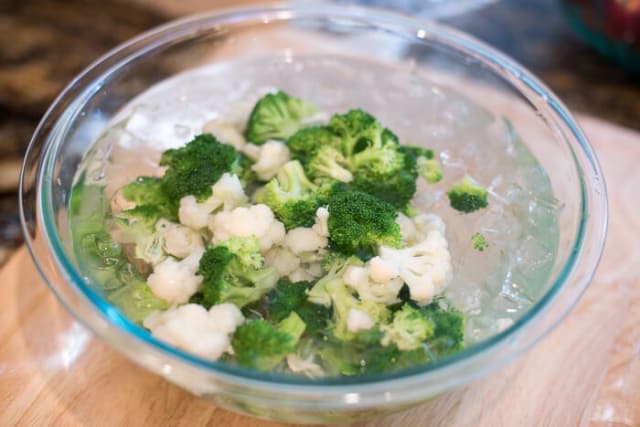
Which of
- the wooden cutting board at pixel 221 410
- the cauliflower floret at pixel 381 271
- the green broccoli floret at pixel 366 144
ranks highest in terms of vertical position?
the green broccoli floret at pixel 366 144

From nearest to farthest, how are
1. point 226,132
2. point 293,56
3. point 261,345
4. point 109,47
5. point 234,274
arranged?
point 261,345
point 234,274
point 226,132
point 293,56
point 109,47

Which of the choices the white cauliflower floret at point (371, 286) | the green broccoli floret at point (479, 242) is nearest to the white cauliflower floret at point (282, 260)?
the white cauliflower floret at point (371, 286)

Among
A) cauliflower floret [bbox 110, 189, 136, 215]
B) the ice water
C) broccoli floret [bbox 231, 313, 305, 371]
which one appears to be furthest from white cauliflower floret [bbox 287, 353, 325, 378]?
cauliflower floret [bbox 110, 189, 136, 215]

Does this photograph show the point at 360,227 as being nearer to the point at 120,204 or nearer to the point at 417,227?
the point at 417,227

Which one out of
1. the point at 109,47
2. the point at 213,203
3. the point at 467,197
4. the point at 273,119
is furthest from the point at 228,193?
the point at 109,47

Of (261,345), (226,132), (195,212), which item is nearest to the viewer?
(261,345)

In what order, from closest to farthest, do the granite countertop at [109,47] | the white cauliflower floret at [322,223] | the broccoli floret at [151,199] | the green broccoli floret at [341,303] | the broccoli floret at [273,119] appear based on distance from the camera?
the green broccoli floret at [341,303] → the white cauliflower floret at [322,223] → the broccoli floret at [151,199] → the broccoli floret at [273,119] → the granite countertop at [109,47]

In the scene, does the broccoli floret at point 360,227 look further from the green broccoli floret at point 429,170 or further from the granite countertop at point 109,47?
the granite countertop at point 109,47
